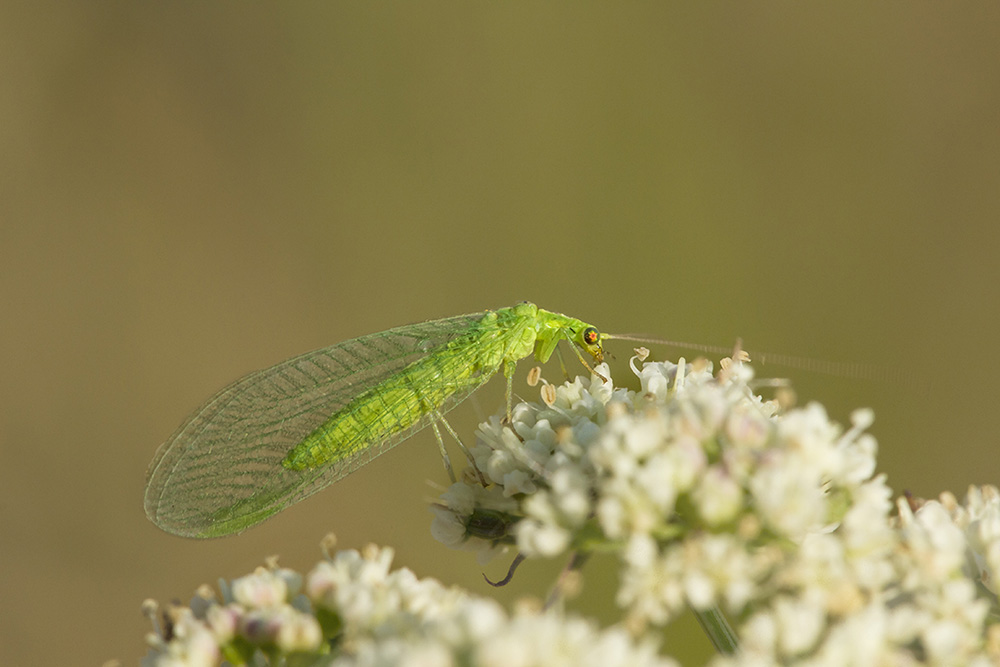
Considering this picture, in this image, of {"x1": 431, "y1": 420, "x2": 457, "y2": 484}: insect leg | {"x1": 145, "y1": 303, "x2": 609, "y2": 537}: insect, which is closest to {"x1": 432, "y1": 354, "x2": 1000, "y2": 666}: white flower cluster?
{"x1": 431, "y1": 420, "x2": 457, "y2": 484}: insect leg

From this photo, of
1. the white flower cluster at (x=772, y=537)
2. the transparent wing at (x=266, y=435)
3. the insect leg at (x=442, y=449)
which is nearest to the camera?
the white flower cluster at (x=772, y=537)

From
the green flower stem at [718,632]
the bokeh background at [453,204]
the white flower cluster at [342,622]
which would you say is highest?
the bokeh background at [453,204]

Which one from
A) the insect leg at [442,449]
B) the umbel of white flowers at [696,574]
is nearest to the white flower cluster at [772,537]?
the umbel of white flowers at [696,574]

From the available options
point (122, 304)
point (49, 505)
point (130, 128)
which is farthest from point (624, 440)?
point (130, 128)

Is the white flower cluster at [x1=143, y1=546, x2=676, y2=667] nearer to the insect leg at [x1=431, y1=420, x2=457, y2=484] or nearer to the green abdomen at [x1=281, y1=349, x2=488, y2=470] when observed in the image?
the insect leg at [x1=431, y1=420, x2=457, y2=484]

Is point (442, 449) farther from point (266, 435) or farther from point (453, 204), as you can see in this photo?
point (453, 204)

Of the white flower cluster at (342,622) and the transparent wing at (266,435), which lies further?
the transparent wing at (266,435)

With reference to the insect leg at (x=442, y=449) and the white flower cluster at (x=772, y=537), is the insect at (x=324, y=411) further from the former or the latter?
the white flower cluster at (x=772, y=537)
